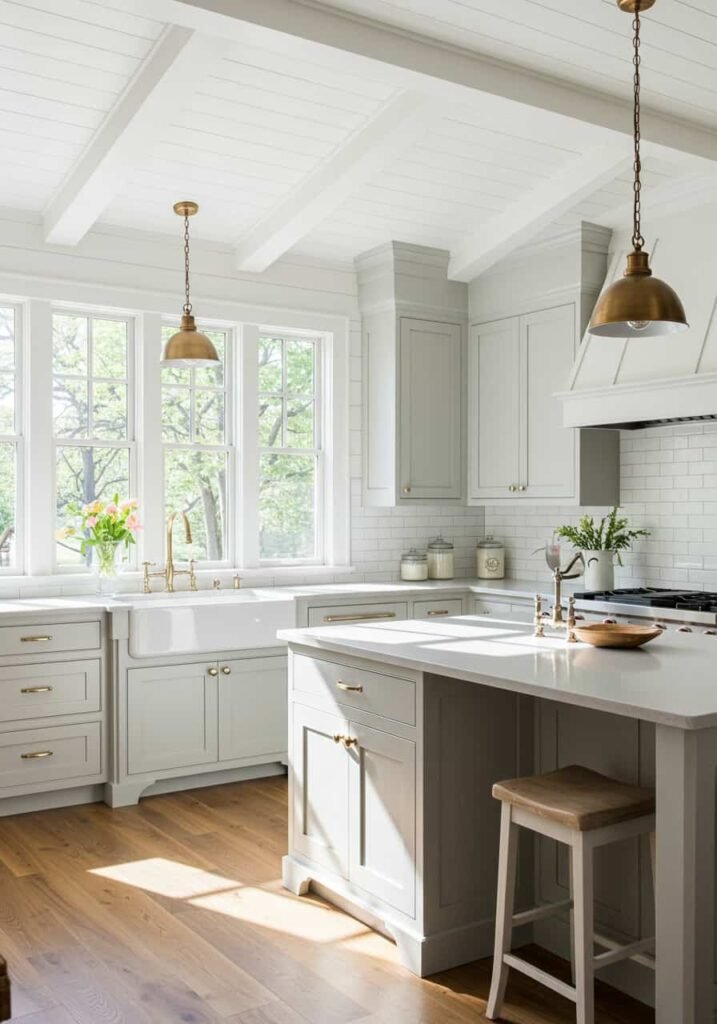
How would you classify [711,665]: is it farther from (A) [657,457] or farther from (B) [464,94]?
(A) [657,457]

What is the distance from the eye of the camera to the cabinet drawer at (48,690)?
464 cm

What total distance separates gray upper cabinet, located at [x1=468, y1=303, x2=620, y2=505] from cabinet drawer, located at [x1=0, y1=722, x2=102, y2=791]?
2786 mm

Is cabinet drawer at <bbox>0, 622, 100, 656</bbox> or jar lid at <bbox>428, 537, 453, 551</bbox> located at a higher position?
jar lid at <bbox>428, 537, 453, 551</bbox>

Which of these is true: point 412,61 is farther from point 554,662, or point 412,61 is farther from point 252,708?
point 252,708

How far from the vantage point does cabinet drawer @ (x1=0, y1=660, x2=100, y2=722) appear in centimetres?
464

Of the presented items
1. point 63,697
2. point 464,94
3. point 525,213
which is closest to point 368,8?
point 464,94

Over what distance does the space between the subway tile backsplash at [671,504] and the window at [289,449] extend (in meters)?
1.74

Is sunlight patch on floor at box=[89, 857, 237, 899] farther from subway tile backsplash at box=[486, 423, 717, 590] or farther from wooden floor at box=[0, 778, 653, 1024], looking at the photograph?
subway tile backsplash at box=[486, 423, 717, 590]

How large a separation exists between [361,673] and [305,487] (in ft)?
9.69

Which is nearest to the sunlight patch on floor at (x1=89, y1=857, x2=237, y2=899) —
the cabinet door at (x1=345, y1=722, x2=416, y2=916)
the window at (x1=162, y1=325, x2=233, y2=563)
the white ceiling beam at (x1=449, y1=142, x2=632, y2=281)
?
the cabinet door at (x1=345, y1=722, x2=416, y2=916)

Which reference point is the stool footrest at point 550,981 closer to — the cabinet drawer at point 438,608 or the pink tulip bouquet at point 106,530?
the cabinet drawer at point 438,608

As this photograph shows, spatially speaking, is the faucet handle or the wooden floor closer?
the wooden floor

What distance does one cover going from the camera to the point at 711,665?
2910 mm

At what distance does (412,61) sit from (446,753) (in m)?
2.50
